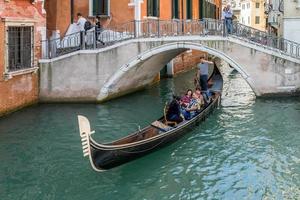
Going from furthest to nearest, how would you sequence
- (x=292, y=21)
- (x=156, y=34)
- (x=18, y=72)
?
(x=292, y=21), (x=156, y=34), (x=18, y=72)

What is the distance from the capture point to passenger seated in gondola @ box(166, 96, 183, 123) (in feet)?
32.7

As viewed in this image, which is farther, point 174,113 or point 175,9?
point 175,9

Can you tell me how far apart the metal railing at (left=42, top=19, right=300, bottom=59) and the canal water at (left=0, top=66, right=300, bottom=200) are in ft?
5.25

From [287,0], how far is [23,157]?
1055cm

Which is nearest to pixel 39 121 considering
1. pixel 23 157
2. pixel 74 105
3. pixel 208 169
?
pixel 74 105

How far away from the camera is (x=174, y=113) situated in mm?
10039

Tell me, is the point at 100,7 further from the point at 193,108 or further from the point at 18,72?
the point at 193,108

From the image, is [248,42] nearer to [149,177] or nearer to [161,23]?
[161,23]

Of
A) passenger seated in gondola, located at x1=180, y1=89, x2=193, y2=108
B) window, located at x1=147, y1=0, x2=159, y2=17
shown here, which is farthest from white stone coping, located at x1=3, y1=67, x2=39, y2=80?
passenger seated in gondola, located at x1=180, y1=89, x2=193, y2=108

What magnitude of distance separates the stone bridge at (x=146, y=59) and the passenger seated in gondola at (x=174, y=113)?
3.96 meters

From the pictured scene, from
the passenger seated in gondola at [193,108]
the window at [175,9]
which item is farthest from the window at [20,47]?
the window at [175,9]

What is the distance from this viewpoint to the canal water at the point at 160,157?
7.11 metres

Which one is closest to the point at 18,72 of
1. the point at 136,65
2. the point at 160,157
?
the point at 136,65

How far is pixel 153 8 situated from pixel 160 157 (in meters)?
7.64
